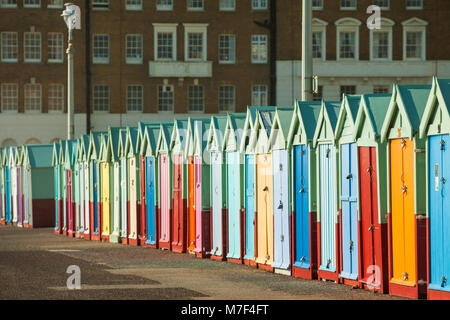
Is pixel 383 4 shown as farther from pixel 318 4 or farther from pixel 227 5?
pixel 227 5

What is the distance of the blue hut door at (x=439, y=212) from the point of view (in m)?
14.5

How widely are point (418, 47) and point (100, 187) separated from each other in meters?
46.4

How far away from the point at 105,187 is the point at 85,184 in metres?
2.59

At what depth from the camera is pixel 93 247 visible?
3016 centimetres

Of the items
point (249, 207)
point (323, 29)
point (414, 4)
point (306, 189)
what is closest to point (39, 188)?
point (249, 207)

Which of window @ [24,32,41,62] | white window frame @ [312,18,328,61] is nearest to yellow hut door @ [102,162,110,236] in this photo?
window @ [24,32,41,62]

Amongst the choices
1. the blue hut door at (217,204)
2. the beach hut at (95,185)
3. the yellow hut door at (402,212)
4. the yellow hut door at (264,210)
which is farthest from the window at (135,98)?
the yellow hut door at (402,212)

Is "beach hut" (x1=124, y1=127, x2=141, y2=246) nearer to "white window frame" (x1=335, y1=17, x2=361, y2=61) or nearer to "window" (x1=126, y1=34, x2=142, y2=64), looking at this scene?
"window" (x1=126, y1=34, x2=142, y2=64)

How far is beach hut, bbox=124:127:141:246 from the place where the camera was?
30.8m

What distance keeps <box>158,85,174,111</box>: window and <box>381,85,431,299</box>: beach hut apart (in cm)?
6078

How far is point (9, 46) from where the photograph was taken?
75.3 metres

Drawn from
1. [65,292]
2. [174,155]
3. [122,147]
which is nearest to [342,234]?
[65,292]

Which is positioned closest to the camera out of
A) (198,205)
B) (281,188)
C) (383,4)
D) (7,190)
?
(281,188)
